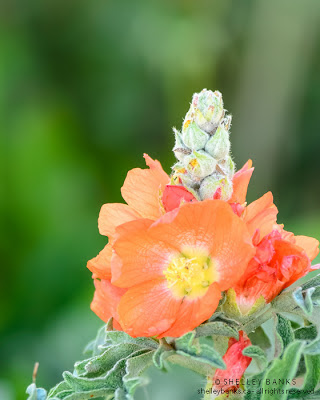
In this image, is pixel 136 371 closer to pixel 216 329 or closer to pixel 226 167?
pixel 216 329

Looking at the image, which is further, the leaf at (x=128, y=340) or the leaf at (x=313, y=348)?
the leaf at (x=128, y=340)

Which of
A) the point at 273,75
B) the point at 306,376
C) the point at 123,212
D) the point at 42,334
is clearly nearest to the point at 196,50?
the point at 273,75

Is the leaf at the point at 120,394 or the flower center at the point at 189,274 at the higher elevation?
the flower center at the point at 189,274

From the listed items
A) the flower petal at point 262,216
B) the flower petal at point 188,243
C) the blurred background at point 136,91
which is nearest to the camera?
the flower petal at point 188,243

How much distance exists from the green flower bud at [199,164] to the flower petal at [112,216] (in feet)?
0.72

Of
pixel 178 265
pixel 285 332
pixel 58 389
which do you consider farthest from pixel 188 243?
pixel 58 389

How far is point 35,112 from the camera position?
14.8 feet

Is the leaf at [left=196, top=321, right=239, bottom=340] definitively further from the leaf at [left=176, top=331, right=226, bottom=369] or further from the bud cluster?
the bud cluster

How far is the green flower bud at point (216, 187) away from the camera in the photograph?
1288 millimetres

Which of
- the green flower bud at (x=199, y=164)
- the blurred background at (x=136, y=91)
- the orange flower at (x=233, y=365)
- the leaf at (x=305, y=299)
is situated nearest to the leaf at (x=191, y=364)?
the orange flower at (x=233, y=365)

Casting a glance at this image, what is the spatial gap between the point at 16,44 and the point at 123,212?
3597 mm

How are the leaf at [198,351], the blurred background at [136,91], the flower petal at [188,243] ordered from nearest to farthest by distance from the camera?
1. the leaf at [198,351]
2. the flower petal at [188,243]
3. the blurred background at [136,91]

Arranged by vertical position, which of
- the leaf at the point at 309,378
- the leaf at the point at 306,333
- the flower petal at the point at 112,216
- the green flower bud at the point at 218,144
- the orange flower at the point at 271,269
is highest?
the green flower bud at the point at 218,144

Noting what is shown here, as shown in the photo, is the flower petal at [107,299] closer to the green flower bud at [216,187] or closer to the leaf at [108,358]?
the leaf at [108,358]
